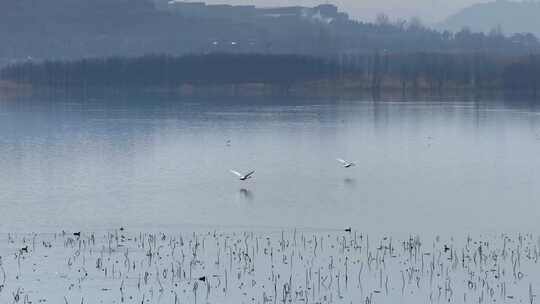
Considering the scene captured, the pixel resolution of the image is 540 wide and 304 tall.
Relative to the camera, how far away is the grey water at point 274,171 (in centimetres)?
2848

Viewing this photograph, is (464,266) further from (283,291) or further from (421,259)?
(283,291)

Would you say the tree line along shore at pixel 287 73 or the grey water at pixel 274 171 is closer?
the grey water at pixel 274 171

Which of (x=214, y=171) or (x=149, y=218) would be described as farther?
(x=214, y=171)

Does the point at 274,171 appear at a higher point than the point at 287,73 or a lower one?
lower

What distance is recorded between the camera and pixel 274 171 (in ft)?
129

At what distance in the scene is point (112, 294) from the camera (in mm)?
19688

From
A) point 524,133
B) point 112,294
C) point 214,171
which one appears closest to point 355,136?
point 524,133

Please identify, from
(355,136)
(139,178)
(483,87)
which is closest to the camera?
(139,178)

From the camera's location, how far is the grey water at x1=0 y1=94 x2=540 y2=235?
28.5 metres

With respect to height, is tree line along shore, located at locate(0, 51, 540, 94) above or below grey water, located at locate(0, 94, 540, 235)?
above

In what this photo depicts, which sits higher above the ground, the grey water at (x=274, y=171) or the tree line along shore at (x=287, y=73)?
the tree line along shore at (x=287, y=73)

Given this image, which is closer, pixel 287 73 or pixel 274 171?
pixel 274 171

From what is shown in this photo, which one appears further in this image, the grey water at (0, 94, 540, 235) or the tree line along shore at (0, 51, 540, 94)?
the tree line along shore at (0, 51, 540, 94)

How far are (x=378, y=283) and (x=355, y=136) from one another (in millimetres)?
35436
